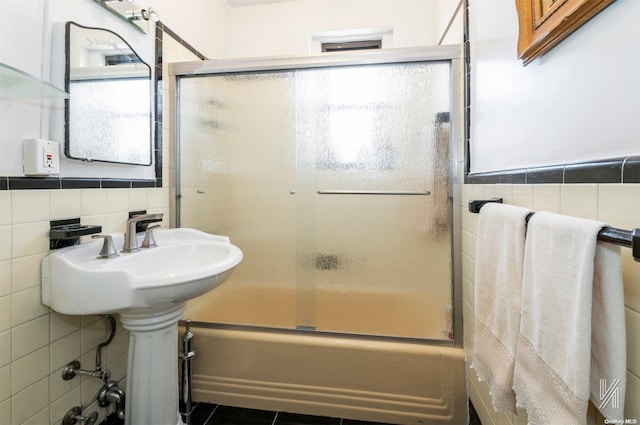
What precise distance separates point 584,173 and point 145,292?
44.5 inches

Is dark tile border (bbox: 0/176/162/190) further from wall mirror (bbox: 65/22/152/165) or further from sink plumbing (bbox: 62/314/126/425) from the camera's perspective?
sink plumbing (bbox: 62/314/126/425)

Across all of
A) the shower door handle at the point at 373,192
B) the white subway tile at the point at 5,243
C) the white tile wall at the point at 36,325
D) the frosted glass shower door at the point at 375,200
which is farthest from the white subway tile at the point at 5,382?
the shower door handle at the point at 373,192

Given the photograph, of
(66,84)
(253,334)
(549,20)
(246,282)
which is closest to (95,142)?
(66,84)

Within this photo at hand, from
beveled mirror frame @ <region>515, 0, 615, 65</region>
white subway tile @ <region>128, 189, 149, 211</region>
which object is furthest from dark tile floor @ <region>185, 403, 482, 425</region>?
beveled mirror frame @ <region>515, 0, 615, 65</region>

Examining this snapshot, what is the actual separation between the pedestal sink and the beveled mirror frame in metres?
1.08

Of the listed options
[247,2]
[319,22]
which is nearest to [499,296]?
[319,22]

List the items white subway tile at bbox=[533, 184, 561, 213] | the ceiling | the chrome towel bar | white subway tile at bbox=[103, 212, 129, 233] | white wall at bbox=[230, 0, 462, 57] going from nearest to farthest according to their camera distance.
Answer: the chrome towel bar
white subway tile at bbox=[533, 184, 561, 213]
white subway tile at bbox=[103, 212, 129, 233]
white wall at bbox=[230, 0, 462, 57]
the ceiling

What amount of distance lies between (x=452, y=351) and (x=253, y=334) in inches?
38.0

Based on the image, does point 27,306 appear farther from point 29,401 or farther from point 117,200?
point 117,200

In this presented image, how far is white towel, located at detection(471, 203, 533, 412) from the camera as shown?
0.74 m

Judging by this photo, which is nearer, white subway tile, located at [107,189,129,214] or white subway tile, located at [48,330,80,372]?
white subway tile, located at [48,330,80,372]

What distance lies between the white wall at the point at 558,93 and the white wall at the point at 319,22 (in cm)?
98

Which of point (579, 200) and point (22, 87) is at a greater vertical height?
point (22, 87)

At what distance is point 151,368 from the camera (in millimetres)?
1062
